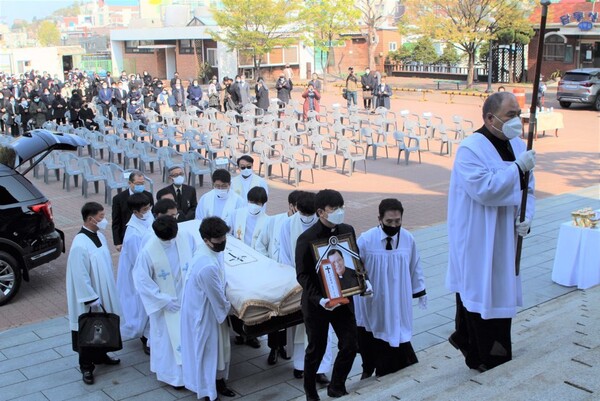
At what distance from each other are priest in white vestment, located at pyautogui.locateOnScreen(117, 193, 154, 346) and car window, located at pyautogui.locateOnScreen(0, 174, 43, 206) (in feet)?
9.05

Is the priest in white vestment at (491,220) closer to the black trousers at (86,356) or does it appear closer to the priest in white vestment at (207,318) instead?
the priest in white vestment at (207,318)

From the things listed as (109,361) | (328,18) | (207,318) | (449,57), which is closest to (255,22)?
(328,18)

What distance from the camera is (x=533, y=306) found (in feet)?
26.9

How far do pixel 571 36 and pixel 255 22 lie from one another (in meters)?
17.6

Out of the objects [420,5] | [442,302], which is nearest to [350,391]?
[442,302]

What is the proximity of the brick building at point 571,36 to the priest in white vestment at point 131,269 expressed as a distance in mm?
33840

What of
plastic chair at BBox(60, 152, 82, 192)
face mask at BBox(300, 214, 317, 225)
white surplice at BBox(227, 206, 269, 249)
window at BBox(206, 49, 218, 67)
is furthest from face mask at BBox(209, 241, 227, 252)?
window at BBox(206, 49, 218, 67)

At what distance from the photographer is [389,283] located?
5.78 meters

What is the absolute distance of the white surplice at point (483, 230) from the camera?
4324mm

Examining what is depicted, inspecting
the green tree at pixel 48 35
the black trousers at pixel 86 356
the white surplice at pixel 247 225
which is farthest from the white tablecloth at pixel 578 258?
the green tree at pixel 48 35

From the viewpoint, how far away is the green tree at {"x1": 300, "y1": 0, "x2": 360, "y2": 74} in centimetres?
4031

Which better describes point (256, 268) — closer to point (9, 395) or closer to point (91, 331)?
point (91, 331)

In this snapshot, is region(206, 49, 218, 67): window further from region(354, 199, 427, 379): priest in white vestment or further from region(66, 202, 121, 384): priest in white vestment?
region(354, 199, 427, 379): priest in white vestment

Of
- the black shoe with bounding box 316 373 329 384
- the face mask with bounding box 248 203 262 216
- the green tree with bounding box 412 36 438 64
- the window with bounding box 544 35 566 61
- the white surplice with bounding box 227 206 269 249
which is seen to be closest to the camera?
the black shoe with bounding box 316 373 329 384
